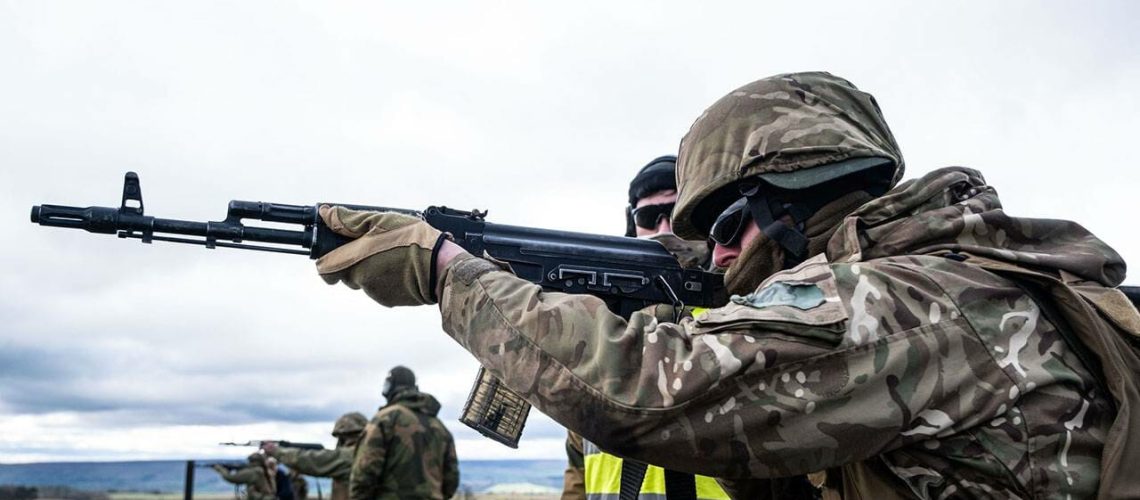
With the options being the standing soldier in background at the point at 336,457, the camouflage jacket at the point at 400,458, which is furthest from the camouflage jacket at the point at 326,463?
the camouflage jacket at the point at 400,458

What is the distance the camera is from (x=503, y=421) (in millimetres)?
3578

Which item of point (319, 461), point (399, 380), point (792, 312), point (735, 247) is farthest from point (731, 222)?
point (319, 461)

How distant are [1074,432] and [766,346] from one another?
0.68 m

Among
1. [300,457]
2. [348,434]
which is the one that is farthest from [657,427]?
[300,457]

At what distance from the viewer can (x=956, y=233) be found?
218 cm

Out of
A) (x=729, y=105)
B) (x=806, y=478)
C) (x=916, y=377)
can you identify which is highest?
(x=729, y=105)

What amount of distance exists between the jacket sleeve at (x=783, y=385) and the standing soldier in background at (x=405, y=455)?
8.40 meters

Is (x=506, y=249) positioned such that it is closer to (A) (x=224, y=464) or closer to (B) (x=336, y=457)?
(B) (x=336, y=457)

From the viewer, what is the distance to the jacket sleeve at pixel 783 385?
1.89 m

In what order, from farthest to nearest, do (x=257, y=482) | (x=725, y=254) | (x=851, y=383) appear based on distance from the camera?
(x=257, y=482) < (x=725, y=254) < (x=851, y=383)

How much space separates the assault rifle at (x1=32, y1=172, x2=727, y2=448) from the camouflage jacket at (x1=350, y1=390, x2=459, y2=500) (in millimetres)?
6748

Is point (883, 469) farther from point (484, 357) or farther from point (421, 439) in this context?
point (421, 439)

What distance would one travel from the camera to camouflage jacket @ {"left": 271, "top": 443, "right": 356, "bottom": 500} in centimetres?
1446

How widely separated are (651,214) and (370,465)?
6209 millimetres
